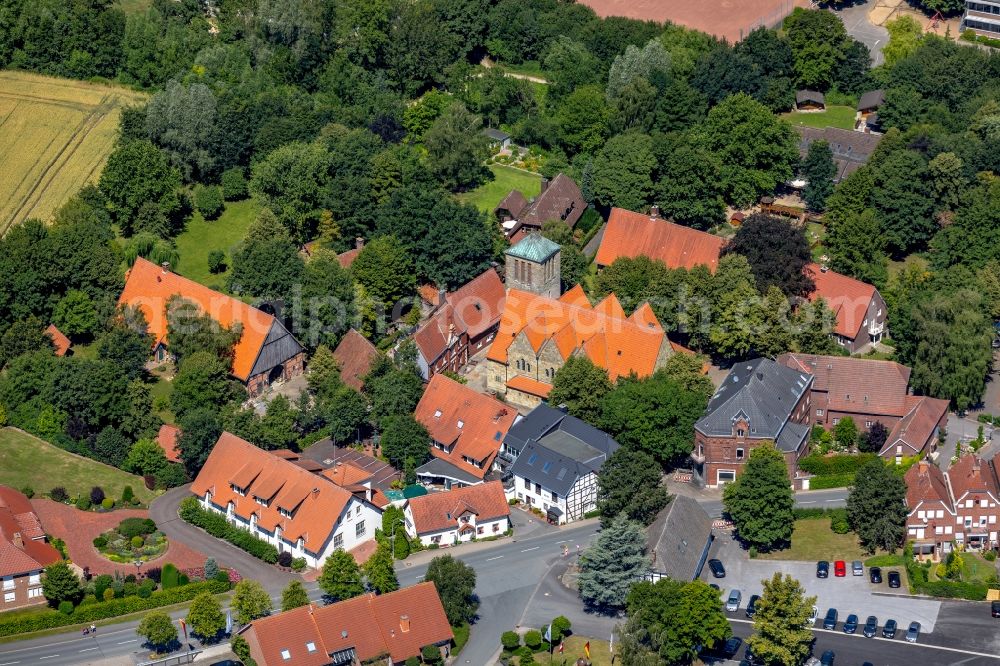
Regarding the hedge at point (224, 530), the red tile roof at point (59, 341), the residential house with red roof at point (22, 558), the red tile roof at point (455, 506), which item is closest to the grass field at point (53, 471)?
the hedge at point (224, 530)

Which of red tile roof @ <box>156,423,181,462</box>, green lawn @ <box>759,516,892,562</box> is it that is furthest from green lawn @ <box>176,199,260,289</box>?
green lawn @ <box>759,516,892,562</box>

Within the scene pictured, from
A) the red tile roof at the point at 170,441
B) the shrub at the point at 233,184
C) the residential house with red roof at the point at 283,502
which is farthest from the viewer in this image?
the shrub at the point at 233,184

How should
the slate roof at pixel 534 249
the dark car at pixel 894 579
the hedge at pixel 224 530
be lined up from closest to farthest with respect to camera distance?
the dark car at pixel 894 579
the hedge at pixel 224 530
the slate roof at pixel 534 249

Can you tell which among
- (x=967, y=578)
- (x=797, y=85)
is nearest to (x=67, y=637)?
(x=967, y=578)

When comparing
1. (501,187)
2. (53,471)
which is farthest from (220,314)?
(501,187)

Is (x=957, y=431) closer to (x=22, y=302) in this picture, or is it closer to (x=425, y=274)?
(x=425, y=274)

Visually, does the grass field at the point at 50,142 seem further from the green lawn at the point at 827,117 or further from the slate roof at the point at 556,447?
the green lawn at the point at 827,117
